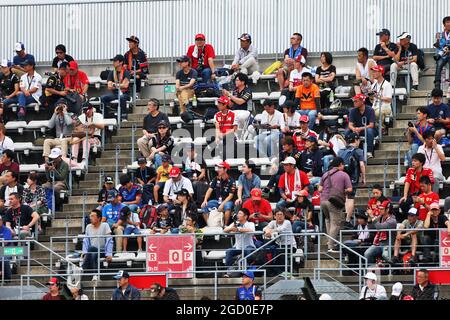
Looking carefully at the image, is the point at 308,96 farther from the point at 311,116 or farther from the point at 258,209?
the point at 258,209

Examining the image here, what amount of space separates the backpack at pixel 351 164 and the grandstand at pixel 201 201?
0.98 ft

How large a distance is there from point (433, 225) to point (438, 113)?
3547 mm

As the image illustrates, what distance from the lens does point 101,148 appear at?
3609 cm

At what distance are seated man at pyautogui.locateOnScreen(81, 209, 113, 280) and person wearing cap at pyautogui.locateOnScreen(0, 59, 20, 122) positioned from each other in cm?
600

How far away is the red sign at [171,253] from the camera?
30547 millimetres

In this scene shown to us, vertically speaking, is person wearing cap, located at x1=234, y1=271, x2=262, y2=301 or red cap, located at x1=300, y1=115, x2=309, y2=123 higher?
red cap, located at x1=300, y1=115, x2=309, y2=123

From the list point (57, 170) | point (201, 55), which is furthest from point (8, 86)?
point (201, 55)

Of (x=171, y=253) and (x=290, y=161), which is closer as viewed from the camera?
(x=171, y=253)

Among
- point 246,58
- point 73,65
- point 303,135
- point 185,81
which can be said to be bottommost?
point 303,135

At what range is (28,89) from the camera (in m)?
37.3

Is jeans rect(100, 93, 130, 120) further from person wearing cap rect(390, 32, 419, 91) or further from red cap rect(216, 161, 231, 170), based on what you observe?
person wearing cap rect(390, 32, 419, 91)

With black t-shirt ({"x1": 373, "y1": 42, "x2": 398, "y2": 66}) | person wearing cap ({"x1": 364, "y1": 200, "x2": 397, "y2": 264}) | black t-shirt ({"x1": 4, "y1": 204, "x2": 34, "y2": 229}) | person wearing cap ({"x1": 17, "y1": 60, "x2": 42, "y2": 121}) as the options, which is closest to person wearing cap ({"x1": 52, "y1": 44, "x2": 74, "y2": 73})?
person wearing cap ({"x1": 17, "y1": 60, "x2": 42, "y2": 121})

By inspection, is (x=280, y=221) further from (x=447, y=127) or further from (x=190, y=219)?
(x=447, y=127)

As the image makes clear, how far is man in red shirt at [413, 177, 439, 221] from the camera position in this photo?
3061cm
